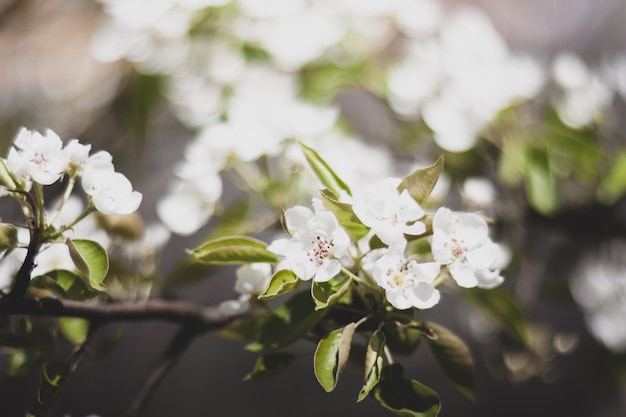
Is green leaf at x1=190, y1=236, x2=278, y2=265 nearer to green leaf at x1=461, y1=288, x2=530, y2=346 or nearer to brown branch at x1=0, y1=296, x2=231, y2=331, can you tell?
brown branch at x1=0, y1=296, x2=231, y2=331

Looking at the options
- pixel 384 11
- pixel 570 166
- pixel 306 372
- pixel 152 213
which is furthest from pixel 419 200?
pixel 152 213

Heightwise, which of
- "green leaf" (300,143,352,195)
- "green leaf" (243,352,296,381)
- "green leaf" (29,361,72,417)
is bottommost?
"green leaf" (243,352,296,381)

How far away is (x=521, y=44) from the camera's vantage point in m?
1.34

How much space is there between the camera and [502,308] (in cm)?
61

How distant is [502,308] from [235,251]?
273 millimetres

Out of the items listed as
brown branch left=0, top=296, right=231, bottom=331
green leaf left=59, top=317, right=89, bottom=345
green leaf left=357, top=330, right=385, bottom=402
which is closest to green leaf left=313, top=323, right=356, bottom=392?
green leaf left=357, top=330, right=385, bottom=402

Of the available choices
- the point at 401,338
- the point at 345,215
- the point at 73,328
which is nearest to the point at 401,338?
the point at 401,338

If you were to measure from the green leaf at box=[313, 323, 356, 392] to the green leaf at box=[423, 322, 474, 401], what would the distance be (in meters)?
0.08

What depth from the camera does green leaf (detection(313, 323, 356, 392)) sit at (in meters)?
0.41

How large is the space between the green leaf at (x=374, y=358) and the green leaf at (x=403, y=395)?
2 centimetres

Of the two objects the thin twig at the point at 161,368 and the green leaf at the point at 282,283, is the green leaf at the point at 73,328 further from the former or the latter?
the green leaf at the point at 282,283

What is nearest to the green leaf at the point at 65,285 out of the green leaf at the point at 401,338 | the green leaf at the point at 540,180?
the green leaf at the point at 401,338

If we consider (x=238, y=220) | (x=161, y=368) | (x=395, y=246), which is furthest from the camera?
(x=238, y=220)

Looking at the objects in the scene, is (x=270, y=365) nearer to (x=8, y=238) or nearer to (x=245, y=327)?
(x=245, y=327)
